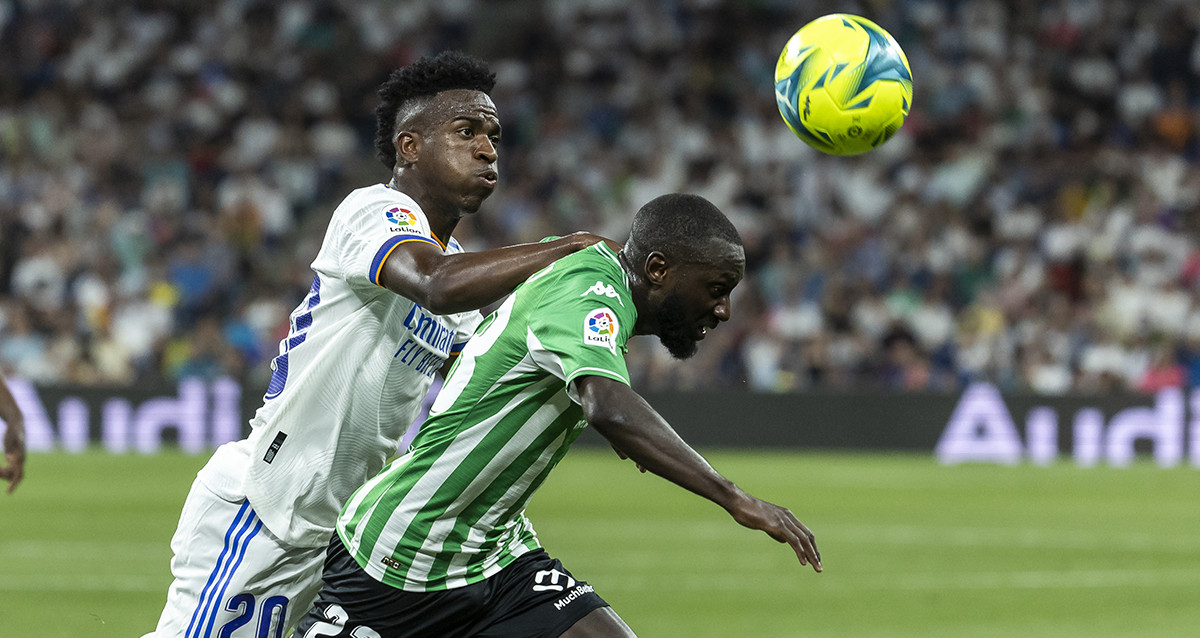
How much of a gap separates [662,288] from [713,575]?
20.1 ft

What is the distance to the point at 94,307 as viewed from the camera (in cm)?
2017

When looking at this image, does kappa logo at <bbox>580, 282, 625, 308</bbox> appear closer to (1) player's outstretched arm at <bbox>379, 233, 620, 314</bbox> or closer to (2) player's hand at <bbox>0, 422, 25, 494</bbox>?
(1) player's outstretched arm at <bbox>379, 233, 620, 314</bbox>

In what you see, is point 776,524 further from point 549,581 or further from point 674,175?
point 674,175

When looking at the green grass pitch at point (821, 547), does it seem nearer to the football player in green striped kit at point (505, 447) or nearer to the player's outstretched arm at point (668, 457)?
the football player in green striped kit at point (505, 447)

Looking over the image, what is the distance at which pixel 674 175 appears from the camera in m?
21.5

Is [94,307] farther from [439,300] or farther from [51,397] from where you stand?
[439,300]

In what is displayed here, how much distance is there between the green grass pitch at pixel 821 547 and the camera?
28.3 ft

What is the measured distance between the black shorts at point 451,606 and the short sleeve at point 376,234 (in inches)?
31.5

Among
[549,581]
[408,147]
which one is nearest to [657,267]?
[549,581]

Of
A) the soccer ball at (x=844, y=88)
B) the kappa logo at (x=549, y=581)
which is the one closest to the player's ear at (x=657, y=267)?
the kappa logo at (x=549, y=581)

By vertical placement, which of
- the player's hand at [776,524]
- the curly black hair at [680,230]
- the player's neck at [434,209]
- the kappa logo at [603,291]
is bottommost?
the player's hand at [776,524]

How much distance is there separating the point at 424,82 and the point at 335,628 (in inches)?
73.5

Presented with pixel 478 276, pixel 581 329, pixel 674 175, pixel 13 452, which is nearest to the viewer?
pixel 581 329

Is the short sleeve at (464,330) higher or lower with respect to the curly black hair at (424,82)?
lower
